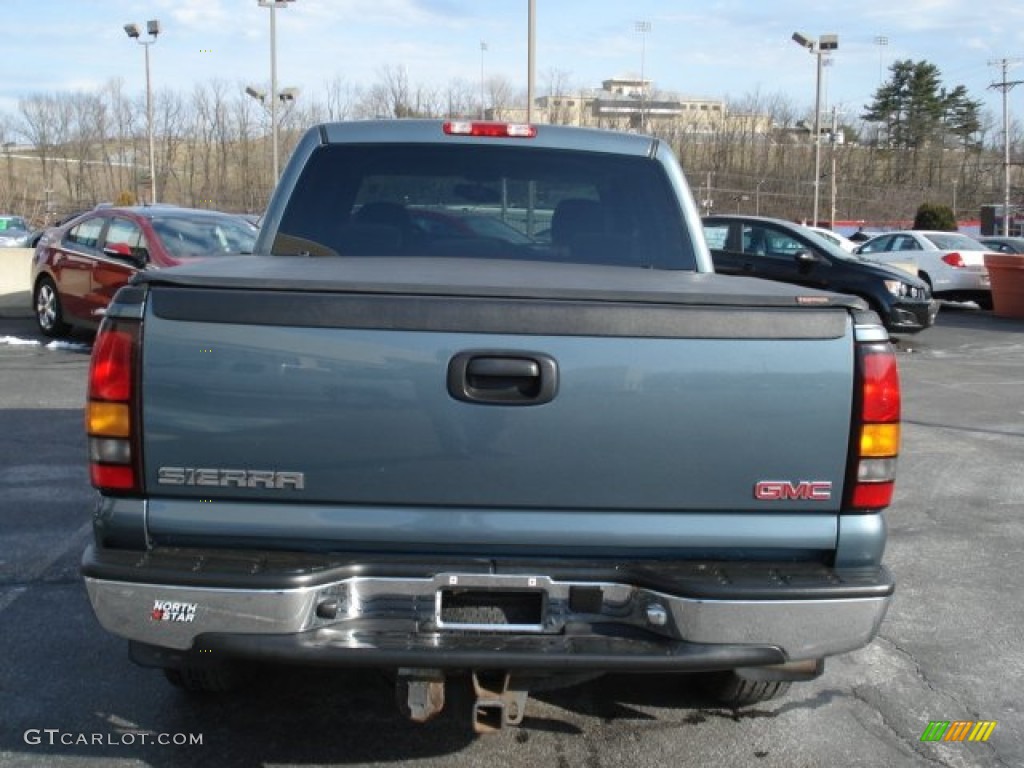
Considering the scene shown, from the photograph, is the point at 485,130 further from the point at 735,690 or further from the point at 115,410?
the point at 735,690

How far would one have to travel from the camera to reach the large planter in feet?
66.0

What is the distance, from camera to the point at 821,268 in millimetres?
15375

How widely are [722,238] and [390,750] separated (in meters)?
13.2

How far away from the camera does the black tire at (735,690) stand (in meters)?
3.79

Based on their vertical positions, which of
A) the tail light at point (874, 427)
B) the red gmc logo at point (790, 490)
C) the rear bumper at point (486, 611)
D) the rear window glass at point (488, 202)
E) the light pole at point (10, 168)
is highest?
the light pole at point (10, 168)

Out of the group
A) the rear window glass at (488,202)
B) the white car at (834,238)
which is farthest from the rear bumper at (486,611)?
the white car at (834,238)

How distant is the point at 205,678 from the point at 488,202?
86.4 inches

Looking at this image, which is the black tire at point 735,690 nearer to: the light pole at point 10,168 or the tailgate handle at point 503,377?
the tailgate handle at point 503,377

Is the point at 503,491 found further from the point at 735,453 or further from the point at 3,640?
the point at 3,640

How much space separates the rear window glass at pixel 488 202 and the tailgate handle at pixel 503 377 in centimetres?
162

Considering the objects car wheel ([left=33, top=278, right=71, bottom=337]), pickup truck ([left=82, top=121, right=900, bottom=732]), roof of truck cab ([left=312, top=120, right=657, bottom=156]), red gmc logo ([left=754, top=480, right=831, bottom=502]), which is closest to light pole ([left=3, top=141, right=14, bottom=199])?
car wheel ([left=33, top=278, right=71, bottom=337])

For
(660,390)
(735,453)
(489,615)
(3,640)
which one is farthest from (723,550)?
(3,640)

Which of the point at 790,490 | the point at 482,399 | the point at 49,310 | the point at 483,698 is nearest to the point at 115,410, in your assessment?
the point at 482,399

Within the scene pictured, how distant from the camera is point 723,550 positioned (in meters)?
2.96
